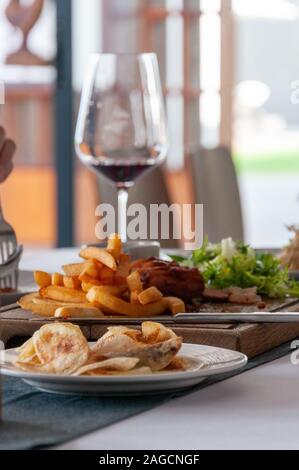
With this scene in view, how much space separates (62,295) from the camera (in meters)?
1.22

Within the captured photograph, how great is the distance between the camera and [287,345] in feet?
4.06

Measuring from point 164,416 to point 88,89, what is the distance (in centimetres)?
110

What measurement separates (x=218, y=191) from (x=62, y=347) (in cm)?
231

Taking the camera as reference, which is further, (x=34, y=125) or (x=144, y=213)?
(x=34, y=125)

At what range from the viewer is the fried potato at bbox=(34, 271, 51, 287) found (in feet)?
3.98

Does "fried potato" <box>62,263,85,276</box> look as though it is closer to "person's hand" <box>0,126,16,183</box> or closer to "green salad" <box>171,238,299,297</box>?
"green salad" <box>171,238,299,297</box>

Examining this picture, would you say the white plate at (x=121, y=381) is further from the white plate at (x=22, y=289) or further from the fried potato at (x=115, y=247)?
the white plate at (x=22, y=289)

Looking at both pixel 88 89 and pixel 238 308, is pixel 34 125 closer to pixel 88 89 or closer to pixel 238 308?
pixel 88 89

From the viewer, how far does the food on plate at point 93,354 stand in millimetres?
885

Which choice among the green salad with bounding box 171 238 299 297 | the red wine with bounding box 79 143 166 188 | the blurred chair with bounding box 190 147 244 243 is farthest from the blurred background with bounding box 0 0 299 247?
the green salad with bounding box 171 238 299 297

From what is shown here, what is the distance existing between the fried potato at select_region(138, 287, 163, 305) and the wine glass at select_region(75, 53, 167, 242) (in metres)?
0.63

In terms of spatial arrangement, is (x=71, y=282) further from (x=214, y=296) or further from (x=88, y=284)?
(x=214, y=296)

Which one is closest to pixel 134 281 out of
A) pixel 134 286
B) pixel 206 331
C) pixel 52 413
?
pixel 134 286
